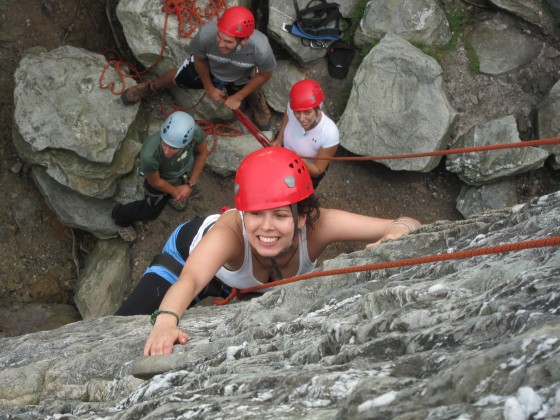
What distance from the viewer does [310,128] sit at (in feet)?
21.0

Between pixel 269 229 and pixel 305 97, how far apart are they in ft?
8.65

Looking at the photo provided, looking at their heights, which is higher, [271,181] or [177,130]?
[271,181]

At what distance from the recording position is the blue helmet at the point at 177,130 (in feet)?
20.0

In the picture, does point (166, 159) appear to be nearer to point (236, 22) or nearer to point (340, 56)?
point (236, 22)

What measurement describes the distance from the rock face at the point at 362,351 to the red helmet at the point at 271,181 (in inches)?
19.7

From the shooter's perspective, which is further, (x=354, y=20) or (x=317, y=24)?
(x=354, y=20)

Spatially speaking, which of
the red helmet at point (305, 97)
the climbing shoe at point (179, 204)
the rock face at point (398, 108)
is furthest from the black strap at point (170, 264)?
the rock face at point (398, 108)

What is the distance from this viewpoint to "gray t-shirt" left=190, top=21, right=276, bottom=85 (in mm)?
6660

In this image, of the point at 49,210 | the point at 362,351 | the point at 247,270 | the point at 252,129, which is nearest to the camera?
the point at 362,351

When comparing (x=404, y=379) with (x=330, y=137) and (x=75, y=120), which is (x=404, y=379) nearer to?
(x=330, y=137)

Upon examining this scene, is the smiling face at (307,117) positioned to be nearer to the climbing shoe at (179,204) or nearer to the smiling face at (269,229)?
the smiling face at (269,229)

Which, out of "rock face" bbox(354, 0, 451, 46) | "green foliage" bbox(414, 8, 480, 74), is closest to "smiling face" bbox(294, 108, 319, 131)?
"rock face" bbox(354, 0, 451, 46)

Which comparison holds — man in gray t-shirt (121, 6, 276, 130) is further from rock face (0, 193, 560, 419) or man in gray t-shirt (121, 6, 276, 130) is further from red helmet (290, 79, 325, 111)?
rock face (0, 193, 560, 419)

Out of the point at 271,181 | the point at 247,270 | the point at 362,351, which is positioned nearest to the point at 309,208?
the point at 271,181
